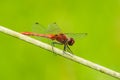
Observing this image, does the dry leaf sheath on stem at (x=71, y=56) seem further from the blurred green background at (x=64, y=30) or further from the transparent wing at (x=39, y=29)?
the blurred green background at (x=64, y=30)

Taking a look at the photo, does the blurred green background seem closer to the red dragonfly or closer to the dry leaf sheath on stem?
the red dragonfly

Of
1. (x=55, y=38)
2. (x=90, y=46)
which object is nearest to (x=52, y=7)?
(x=90, y=46)

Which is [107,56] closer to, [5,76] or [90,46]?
[90,46]

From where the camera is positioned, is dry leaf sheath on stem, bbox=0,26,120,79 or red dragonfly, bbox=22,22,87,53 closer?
dry leaf sheath on stem, bbox=0,26,120,79

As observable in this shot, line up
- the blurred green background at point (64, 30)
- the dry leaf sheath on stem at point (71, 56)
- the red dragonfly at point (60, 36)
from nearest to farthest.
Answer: the dry leaf sheath on stem at point (71, 56), the red dragonfly at point (60, 36), the blurred green background at point (64, 30)

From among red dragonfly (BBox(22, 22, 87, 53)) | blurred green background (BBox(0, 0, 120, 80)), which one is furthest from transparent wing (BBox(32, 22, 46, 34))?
blurred green background (BBox(0, 0, 120, 80))

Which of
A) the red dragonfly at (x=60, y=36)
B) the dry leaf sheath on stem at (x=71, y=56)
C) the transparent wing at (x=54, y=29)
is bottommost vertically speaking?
the dry leaf sheath on stem at (x=71, y=56)

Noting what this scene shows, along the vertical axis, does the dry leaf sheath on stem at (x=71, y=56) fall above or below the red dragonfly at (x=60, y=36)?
below

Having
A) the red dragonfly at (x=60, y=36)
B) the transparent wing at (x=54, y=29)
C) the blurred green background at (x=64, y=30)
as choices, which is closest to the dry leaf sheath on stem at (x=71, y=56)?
the red dragonfly at (x=60, y=36)
